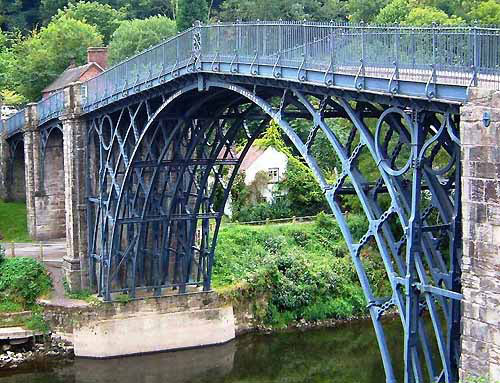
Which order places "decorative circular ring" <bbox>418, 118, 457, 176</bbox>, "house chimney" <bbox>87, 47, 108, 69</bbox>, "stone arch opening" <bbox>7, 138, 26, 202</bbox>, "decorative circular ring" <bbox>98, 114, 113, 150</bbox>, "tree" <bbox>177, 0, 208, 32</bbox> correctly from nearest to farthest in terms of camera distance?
"decorative circular ring" <bbox>418, 118, 457, 176</bbox> < "decorative circular ring" <bbox>98, 114, 113, 150</bbox> < "stone arch opening" <bbox>7, 138, 26, 202</bbox> < "house chimney" <bbox>87, 47, 108, 69</bbox> < "tree" <bbox>177, 0, 208, 32</bbox>

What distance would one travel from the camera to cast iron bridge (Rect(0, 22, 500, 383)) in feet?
52.6

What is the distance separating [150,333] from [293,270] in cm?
879

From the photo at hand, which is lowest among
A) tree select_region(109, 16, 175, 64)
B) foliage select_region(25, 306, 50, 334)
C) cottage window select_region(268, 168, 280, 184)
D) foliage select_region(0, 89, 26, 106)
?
foliage select_region(25, 306, 50, 334)

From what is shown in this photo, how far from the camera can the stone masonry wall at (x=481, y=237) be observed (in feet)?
45.3

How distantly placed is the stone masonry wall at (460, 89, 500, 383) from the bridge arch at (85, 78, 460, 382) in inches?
39.1

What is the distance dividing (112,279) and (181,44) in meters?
12.0

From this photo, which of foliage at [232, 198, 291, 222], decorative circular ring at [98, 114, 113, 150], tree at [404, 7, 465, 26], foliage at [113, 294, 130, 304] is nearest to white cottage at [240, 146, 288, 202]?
foliage at [232, 198, 291, 222]

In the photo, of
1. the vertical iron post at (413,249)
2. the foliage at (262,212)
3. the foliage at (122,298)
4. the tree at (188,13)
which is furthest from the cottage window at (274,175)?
the vertical iron post at (413,249)

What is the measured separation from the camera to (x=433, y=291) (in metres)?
15.8

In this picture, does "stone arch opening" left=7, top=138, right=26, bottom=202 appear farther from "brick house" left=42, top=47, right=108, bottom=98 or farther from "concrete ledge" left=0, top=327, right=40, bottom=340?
"concrete ledge" left=0, top=327, right=40, bottom=340

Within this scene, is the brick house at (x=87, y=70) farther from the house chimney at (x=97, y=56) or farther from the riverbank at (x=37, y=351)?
the riverbank at (x=37, y=351)

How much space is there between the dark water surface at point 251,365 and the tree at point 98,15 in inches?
2112

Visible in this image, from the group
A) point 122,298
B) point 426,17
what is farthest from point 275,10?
point 122,298

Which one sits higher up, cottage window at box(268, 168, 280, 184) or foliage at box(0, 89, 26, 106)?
foliage at box(0, 89, 26, 106)
